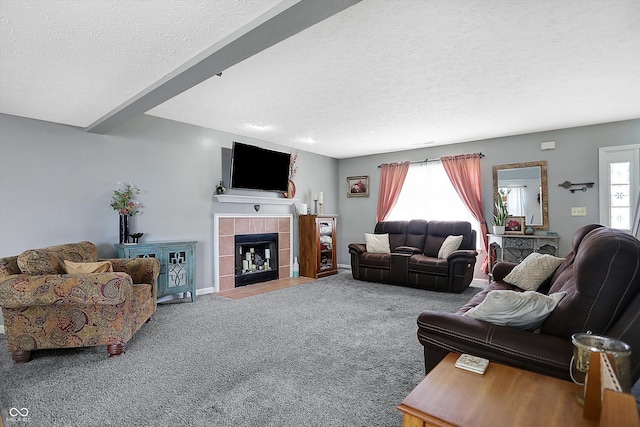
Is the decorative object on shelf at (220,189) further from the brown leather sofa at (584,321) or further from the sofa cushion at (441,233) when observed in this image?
the brown leather sofa at (584,321)

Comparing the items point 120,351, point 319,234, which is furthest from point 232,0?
point 319,234

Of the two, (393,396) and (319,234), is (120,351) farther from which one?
(319,234)

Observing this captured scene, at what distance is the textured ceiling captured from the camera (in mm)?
1857

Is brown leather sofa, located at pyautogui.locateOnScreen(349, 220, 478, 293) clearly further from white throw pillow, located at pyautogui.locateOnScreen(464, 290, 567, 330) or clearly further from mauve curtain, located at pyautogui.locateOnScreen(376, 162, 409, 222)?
white throw pillow, located at pyautogui.locateOnScreen(464, 290, 567, 330)

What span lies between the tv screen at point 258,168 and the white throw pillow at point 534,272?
3646 mm

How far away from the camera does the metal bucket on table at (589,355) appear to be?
3.41ft

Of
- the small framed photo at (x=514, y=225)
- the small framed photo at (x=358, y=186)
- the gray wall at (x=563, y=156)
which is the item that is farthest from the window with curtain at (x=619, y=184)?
the small framed photo at (x=358, y=186)

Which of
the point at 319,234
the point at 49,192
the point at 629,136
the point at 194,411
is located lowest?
the point at 194,411

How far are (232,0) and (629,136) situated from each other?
5311mm

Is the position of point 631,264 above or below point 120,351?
above

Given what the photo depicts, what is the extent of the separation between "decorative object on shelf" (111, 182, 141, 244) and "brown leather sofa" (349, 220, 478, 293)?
3.47 meters

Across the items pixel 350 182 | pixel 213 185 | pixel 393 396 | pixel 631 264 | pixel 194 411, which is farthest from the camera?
pixel 350 182

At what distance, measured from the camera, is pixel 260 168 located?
5.02 m

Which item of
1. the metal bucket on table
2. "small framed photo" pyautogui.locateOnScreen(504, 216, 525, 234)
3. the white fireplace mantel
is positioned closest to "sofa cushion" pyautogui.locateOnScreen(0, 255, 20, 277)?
the white fireplace mantel
